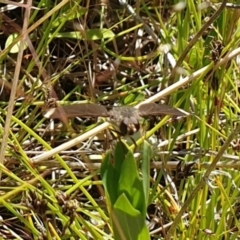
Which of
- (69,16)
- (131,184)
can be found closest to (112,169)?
(131,184)

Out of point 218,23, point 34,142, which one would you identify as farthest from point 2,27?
point 218,23

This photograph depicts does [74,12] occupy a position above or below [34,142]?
above

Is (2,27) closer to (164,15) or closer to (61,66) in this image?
(61,66)

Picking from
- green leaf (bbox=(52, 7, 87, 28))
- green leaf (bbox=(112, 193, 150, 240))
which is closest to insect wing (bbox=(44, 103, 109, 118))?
green leaf (bbox=(112, 193, 150, 240))

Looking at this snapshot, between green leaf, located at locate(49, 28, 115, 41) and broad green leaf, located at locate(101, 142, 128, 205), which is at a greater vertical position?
broad green leaf, located at locate(101, 142, 128, 205)

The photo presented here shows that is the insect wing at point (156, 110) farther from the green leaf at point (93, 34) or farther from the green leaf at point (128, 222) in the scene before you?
the green leaf at point (93, 34)

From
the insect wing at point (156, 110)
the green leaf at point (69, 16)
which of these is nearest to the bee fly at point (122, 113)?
the insect wing at point (156, 110)

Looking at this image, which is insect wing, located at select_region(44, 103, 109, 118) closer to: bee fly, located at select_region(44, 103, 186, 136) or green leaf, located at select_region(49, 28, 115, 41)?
bee fly, located at select_region(44, 103, 186, 136)
